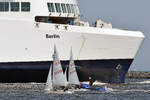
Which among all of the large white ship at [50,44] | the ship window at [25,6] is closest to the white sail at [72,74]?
the large white ship at [50,44]

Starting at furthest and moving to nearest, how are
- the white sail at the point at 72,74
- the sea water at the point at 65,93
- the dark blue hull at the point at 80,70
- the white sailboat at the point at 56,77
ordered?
the dark blue hull at the point at 80,70
the white sail at the point at 72,74
the white sailboat at the point at 56,77
the sea water at the point at 65,93

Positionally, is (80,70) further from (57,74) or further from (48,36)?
(57,74)

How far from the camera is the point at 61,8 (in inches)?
3489

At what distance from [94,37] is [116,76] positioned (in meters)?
4.72

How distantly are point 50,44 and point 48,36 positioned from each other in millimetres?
701

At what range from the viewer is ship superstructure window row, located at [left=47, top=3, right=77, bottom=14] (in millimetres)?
87750

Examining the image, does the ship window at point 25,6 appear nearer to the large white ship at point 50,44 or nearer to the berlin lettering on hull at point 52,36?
the large white ship at point 50,44

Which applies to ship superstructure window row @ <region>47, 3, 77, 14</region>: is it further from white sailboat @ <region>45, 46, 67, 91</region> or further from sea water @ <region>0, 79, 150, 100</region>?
white sailboat @ <region>45, 46, 67, 91</region>

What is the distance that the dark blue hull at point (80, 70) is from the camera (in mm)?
85250

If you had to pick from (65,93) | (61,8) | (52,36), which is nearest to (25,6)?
(52,36)

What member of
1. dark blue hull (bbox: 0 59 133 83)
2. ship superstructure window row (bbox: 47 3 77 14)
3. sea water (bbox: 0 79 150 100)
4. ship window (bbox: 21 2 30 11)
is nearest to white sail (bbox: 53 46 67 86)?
sea water (bbox: 0 79 150 100)

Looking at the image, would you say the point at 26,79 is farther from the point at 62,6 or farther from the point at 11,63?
the point at 62,6

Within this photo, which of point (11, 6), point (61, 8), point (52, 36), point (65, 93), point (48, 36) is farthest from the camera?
point (61, 8)

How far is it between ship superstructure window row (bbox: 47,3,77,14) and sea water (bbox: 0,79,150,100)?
22.2 feet
